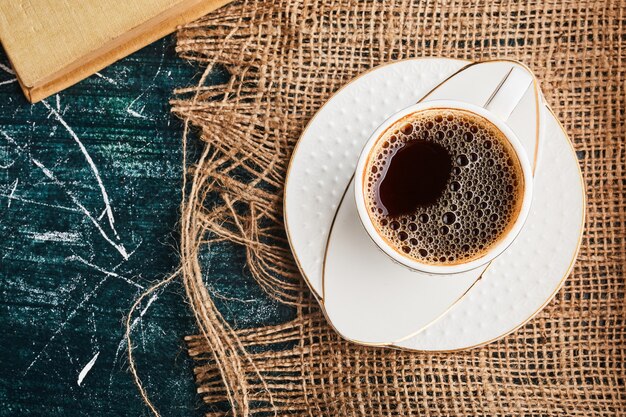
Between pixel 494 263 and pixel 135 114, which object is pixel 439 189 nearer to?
pixel 494 263

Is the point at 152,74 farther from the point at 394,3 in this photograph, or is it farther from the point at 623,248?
the point at 623,248

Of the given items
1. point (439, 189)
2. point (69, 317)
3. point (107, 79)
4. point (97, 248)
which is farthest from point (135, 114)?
point (439, 189)

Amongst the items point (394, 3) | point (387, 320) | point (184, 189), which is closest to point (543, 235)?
point (387, 320)

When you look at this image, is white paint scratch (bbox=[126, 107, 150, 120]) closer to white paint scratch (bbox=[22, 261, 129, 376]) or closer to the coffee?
white paint scratch (bbox=[22, 261, 129, 376])

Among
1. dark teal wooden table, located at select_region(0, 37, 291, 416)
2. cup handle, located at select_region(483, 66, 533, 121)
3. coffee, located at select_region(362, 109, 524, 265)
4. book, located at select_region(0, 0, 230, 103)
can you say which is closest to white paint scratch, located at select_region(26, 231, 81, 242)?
dark teal wooden table, located at select_region(0, 37, 291, 416)

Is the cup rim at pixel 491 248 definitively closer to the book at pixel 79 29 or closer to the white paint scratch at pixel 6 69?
the book at pixel 79 29
